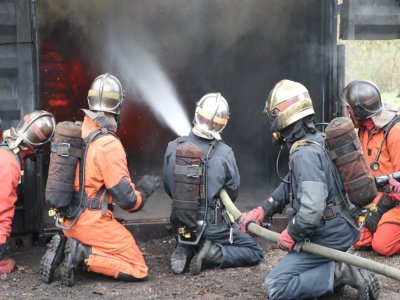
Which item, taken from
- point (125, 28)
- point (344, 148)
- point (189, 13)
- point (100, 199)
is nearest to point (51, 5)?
point (125, 28)

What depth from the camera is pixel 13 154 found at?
5.96 metres

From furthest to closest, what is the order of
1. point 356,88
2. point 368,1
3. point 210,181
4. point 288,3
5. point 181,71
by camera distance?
point 181,71, point 288,3, point 368,1, point 356,88, point 210,181

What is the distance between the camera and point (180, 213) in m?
5.89

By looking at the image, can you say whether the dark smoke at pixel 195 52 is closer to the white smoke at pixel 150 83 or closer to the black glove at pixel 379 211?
the white smoke at pixel 150 83

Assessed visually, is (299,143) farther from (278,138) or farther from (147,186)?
(147,186)

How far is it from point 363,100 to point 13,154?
10.9 feet

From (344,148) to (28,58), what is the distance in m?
3.30

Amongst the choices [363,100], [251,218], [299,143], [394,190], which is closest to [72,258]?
[251,218]

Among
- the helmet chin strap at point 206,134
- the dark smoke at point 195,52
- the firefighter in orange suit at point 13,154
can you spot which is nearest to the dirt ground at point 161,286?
the firefighter in orange suit at point 13,154

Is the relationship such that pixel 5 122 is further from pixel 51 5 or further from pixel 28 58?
pixel 51 5

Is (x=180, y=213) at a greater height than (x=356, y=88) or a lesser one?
lesser

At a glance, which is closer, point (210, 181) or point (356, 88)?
point (210, 181)

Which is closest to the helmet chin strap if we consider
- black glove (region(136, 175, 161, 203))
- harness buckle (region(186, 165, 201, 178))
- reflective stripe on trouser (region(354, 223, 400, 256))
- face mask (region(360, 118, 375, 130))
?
harness buckle (region(186, 165, 201, 178))

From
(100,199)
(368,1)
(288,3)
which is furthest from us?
(288,3)
